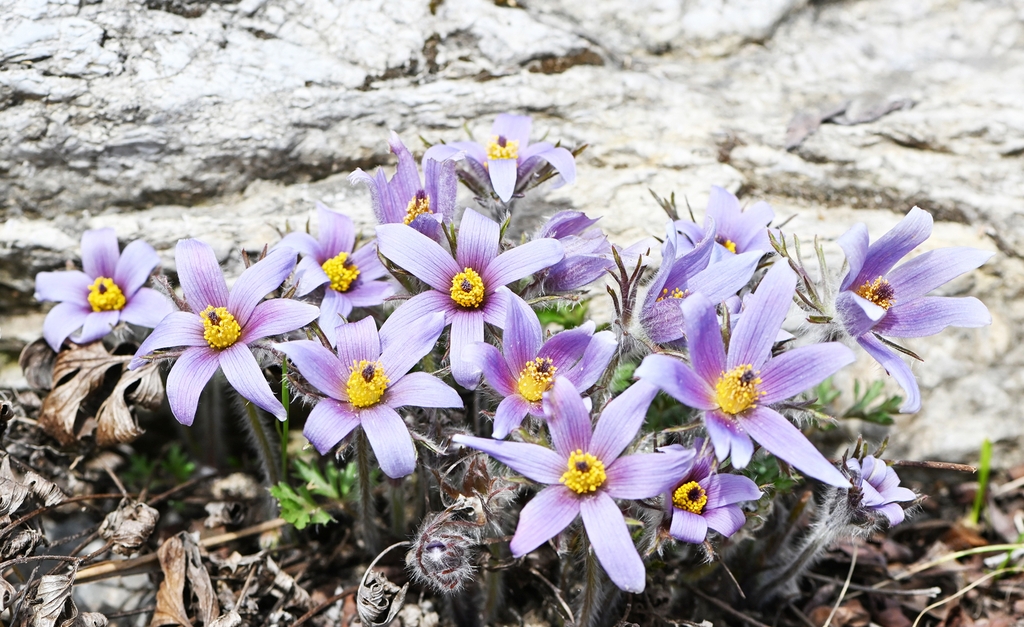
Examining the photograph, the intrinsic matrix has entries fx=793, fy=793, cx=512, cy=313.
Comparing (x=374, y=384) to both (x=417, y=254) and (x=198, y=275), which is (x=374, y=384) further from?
(x=198, y=275)

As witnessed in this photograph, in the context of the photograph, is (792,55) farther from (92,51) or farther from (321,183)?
(92,51)

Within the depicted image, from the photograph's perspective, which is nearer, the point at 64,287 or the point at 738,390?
the point at 738,390

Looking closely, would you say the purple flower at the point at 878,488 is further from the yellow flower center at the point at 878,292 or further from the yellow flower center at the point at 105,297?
the yellow flower center at the point at 105,297

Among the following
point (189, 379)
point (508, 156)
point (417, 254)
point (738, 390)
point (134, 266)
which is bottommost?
point (134, 266)

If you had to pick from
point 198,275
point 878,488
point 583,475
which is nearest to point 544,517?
point 583,475

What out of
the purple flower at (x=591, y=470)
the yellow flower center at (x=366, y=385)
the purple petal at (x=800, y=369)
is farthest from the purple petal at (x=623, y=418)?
the yellow flower center at (x=366, y=385)

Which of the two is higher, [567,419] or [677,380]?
[677,380]
